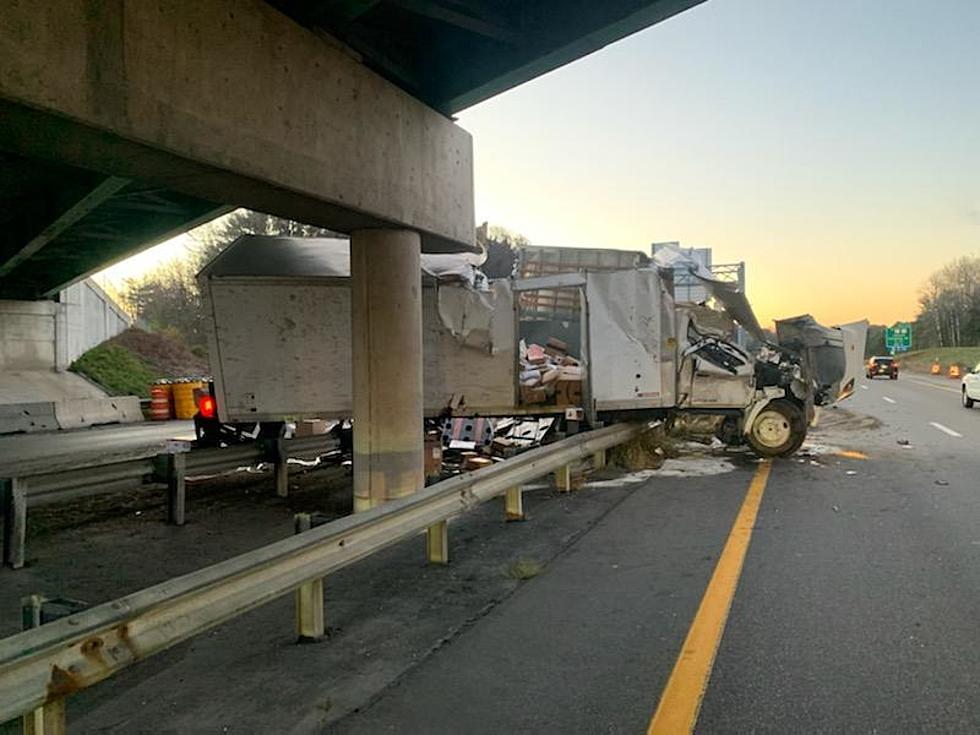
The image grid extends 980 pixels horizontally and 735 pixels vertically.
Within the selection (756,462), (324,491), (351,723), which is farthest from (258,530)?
(756,462)

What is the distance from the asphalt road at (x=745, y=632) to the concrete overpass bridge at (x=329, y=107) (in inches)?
115

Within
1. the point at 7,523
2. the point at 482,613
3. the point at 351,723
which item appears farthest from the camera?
the point at 7,523

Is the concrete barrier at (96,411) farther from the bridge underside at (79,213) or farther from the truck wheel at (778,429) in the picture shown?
the truck wheel at (778,429)

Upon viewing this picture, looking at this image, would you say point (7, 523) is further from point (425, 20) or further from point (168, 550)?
point (425, 20)

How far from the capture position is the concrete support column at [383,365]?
24.8ft

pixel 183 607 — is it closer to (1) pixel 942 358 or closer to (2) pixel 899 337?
(1) pixel 942 358

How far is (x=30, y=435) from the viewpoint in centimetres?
2103

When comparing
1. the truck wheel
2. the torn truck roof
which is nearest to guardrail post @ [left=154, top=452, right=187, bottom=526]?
the torn truck roof

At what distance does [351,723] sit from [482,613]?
5.06ft

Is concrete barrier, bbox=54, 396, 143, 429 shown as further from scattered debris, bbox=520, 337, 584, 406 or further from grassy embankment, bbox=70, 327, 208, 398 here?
scattered debris, bbox=520, 337, 584, 406

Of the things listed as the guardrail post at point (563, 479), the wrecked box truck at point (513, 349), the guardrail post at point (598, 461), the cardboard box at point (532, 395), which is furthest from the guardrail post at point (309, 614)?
the guardrail post at point (598, 461)

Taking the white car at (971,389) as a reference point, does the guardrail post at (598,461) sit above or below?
below

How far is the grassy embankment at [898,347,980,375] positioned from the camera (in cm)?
6284

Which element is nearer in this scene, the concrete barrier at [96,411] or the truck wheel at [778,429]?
the truck wheel at [778,429]
